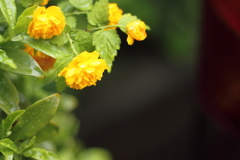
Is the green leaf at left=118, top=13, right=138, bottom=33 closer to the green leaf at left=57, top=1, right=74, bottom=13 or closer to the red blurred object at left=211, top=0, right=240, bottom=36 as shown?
the green leaf at left=57, top=1, right=74, bottom=13

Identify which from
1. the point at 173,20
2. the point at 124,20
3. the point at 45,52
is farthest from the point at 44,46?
the point at 173,20

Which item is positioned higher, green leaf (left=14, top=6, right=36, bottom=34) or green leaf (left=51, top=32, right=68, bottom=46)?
green leaf (left=14, top=6, right=36, bottom=34)

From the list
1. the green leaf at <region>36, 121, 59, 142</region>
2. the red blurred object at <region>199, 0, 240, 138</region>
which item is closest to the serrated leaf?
the green leaf at <region>36, 121, 59, 142</region>

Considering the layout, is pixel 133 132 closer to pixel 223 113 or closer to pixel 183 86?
pixel 183 86

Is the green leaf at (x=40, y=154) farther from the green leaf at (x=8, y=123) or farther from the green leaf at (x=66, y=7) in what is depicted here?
the green leaf at (x=66, y=7)

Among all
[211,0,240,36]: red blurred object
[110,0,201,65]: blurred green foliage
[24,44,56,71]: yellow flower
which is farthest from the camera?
[110,0,201,65]: blurred green foliage

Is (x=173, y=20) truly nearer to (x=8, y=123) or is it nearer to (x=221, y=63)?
(x=221, y=63)
